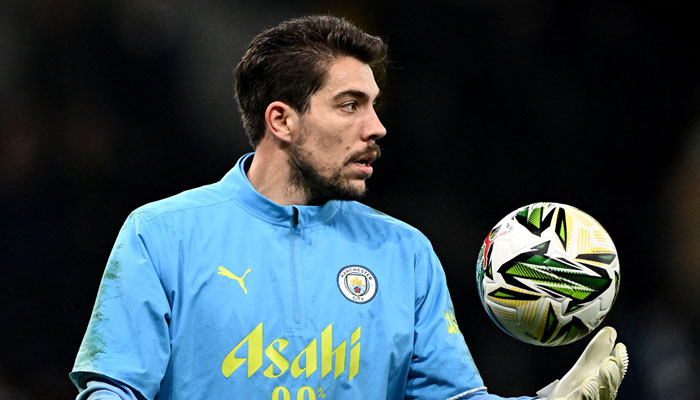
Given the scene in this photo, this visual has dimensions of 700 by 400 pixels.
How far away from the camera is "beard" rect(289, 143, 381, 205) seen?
117 inches

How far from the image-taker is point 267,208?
291 cm

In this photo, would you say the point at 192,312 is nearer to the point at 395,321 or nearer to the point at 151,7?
the point at 395,321

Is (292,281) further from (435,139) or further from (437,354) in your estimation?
(435,139)

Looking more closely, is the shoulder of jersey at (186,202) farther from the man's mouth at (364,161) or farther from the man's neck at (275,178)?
the man's mouth at (364,161)

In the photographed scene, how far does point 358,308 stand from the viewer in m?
2.88

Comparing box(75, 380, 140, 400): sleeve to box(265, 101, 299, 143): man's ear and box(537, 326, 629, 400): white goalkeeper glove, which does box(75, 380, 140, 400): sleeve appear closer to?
box(265, 101, 299, 143): man's ear

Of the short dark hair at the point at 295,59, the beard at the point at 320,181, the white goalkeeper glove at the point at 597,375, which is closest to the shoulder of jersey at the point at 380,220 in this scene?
the beard at the point at 320,181

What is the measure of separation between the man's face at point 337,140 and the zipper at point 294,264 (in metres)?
0.11

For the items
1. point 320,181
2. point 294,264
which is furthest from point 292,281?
point 320,181

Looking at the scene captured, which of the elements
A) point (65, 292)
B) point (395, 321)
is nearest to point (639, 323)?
point (395, 321)

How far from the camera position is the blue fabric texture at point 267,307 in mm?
2654

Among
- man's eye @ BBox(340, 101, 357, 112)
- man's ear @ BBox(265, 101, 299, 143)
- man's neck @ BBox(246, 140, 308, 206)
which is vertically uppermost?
man's eye @ BBox(340, 101, 357, 112)

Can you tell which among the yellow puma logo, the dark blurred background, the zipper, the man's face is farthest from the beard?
the dark blurred background

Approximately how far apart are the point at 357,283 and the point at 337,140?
0.46m
